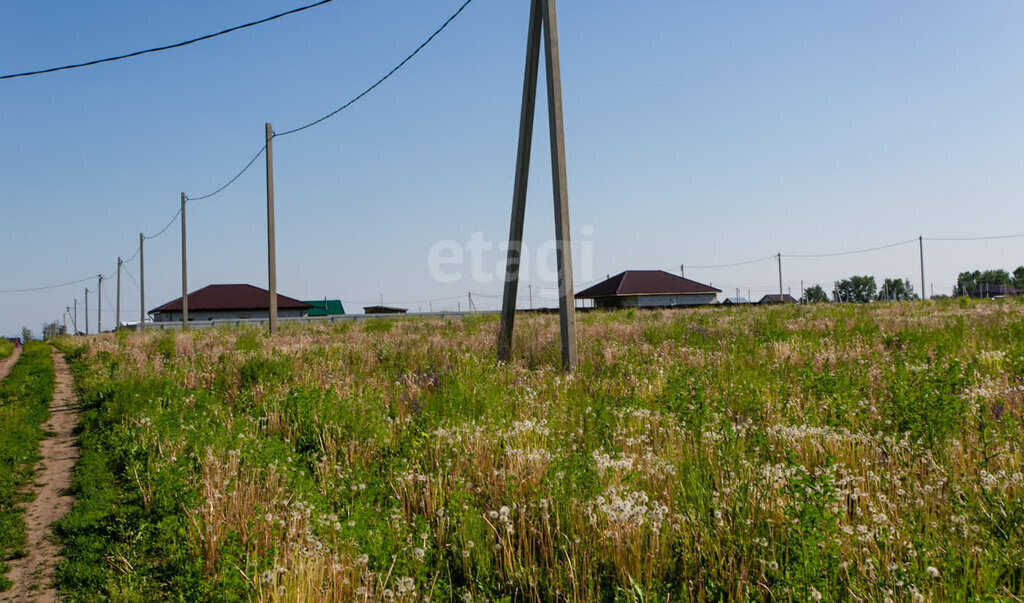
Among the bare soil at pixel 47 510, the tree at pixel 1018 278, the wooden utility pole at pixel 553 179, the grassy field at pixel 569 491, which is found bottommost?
the bare soil at pixel 47 510

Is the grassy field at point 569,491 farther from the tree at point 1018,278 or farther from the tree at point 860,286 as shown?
the tree at point 1018,278

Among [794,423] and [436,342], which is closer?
[794,423]

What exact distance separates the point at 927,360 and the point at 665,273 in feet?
226

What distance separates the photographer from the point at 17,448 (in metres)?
7.05

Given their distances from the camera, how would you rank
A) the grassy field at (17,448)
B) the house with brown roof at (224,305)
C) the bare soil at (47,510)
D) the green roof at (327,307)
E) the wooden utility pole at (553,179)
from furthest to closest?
the green roof at (327,307) < the house with brown roof at (224,305) < the wooden utility pole at (553,179) < the grassy field at (17,448) < the bare soil at (47,510)

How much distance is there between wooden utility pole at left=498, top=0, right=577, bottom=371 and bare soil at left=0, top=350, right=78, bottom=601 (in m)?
6.00

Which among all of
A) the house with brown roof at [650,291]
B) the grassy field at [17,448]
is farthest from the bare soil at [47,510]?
the house with brown roof at [650,291]

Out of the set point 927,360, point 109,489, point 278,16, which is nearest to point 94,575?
point 109,489

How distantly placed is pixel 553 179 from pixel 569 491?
6.48m

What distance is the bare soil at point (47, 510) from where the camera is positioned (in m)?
3.71

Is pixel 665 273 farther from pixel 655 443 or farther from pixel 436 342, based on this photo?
pixel 655 443

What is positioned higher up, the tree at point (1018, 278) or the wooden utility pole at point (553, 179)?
the tree at point (1018, 278)

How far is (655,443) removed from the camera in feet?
15.9

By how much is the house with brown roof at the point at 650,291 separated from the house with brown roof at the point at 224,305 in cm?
3495
